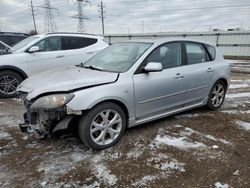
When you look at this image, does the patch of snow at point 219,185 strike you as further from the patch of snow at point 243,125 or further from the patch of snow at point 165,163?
the patch of snow at point 243,125

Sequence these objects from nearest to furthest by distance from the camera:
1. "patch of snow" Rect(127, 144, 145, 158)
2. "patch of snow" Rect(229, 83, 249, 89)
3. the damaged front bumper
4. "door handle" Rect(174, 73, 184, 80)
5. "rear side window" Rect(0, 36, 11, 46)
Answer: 1. the damaged front bumper
2. "patch of snow" Rect(127, 144, 145, 158)
3. "door handle" Rect(174, 73, 184, 80)
4. "patch of snow" Rect(229, 83, 249, 89)
5. "rear side window" Rect(0, 36, 11, 46)

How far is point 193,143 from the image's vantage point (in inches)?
155

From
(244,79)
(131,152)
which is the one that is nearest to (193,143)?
(131,152)

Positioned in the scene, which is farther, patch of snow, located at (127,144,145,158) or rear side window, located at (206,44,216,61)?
rear side window, located at (206,44,216,61)

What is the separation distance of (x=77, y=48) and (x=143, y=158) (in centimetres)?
511

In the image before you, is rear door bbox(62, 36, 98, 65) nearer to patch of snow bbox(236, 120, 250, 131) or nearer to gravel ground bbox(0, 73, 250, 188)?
gravel ground bbox(0, 73, 250, 188)

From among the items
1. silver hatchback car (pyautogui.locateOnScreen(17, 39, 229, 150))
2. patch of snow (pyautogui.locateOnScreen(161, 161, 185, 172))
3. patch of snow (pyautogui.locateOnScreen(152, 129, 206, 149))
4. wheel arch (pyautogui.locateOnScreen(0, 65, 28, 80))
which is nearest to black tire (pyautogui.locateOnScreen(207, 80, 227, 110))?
silver hatchback car (pyautogui.locateOnScreen(17, 39, 229, 150))

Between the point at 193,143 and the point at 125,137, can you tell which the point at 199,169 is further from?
the point at 125,137

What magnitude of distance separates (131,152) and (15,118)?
2.74 meters

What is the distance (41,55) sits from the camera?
7.01 meters

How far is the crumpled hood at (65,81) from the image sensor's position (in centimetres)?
344

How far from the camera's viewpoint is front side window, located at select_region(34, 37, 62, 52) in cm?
711

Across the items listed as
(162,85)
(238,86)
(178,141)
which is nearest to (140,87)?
(162,85)

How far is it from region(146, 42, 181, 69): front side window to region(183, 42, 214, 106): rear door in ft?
0.66
